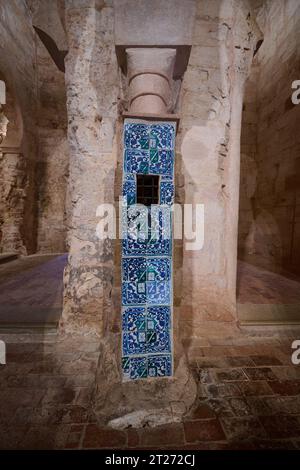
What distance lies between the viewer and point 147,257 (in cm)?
212

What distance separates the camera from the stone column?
6.31ft

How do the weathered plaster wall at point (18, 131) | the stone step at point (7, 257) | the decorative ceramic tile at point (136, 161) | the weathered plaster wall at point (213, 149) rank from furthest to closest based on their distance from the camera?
the weathered plaster wall at point (18, 131) → the stone step at point (7, 257) → the weathered plaster wall at point (213, 149) → the decorative ceramic tile at point (136, 161)

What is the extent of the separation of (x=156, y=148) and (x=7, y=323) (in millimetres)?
2965

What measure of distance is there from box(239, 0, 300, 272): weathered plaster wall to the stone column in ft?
16.6

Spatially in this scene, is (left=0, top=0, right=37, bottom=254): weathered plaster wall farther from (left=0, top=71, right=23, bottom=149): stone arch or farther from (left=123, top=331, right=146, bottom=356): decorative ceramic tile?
(left=123, top=331, right=146, bottom=356): decorative ceramic tile

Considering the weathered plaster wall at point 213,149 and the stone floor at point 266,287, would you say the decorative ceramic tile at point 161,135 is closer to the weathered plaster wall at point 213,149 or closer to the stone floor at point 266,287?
the weathered plaster wall at point 213,149

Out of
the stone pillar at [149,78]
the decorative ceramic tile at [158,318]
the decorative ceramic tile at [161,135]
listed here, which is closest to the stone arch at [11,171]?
the stone pillar at [149,78]

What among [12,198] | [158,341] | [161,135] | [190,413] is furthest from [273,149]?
[12,198]

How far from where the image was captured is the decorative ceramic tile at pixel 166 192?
2094 mm

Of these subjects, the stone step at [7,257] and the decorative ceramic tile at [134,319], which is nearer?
the decorative ceramic tile at [134,319]

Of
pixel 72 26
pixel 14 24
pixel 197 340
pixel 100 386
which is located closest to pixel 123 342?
pixel 100 386

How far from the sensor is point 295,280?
565 centimetres

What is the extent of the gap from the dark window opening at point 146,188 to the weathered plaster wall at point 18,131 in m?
7.30
